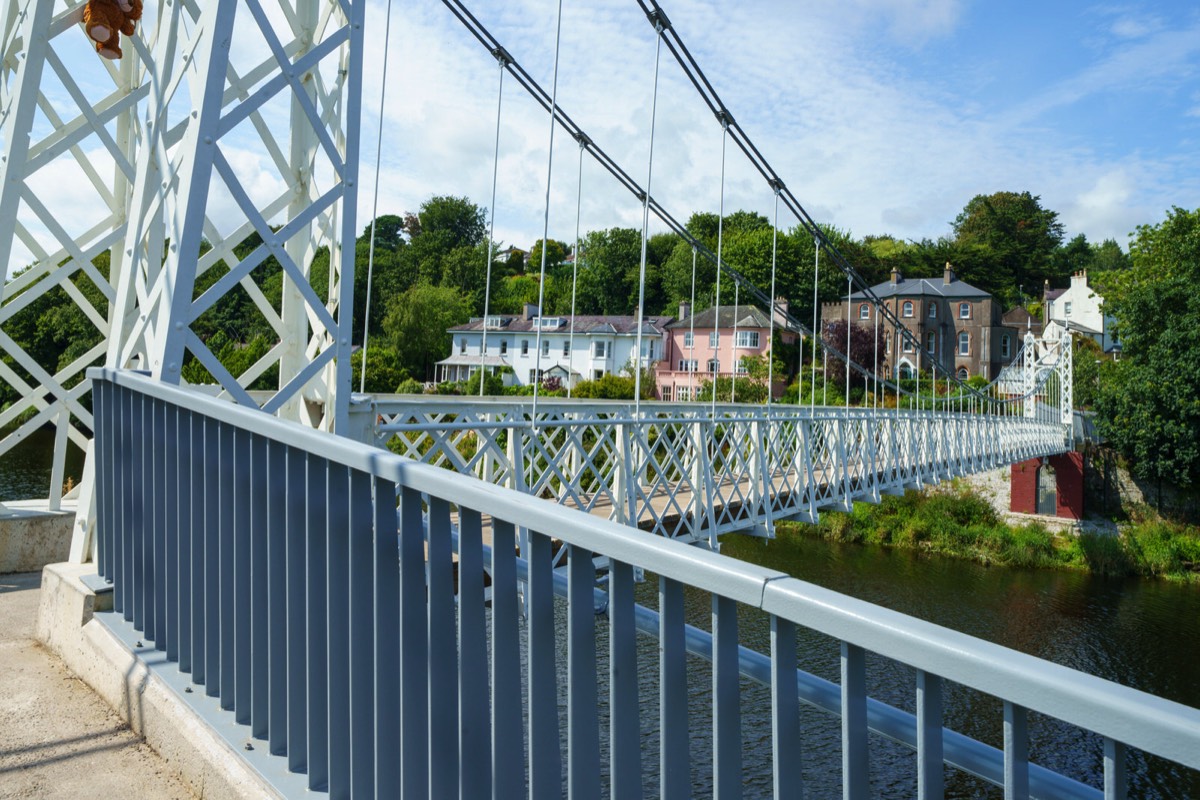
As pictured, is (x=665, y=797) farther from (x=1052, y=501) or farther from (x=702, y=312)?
(x=702, y=312)

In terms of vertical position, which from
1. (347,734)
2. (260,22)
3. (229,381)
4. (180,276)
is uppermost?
(260,22)

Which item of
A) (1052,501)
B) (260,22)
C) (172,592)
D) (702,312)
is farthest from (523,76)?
(702,312)

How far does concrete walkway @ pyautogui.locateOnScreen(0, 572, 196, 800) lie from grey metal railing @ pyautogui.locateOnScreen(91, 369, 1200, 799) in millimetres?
212

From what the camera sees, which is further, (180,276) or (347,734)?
(180,276)

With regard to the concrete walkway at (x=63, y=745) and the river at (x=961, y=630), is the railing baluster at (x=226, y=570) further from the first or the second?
the river at (x=961, y=630)

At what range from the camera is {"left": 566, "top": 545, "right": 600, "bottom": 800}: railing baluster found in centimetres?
116

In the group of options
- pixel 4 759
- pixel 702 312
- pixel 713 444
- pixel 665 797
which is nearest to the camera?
pixel 665 797

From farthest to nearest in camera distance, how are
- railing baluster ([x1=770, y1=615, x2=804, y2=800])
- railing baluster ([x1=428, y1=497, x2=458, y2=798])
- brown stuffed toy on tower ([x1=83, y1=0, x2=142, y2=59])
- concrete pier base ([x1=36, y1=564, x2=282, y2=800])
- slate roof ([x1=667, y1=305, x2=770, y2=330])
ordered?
slate roof ([x1=667, y1=305, x2=770, y2=330])
brown stuffed toy on tower ([x1=83, y1=0, x2=142, y2=59])
concrete pier base ([x1=36, y1=564, x2=282, y2=800])
railing baluster ([x1=428, y1=497, x2=458, y2=798])
railing baluster ([x1=770, y1=615, x2=804, y2=800])

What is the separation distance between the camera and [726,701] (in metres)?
1.04

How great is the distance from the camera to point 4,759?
205 cm

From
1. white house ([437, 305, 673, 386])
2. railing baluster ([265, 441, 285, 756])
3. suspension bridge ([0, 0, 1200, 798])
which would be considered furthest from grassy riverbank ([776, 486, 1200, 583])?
railing baluster ([265, 441, 285, 756])

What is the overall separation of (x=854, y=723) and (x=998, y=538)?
965 inches

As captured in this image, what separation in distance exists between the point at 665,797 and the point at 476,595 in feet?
1.29

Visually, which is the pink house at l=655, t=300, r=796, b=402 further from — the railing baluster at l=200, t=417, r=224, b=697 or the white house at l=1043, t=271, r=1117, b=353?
the railing baluster at l=200, t=417, r=224, b=697
